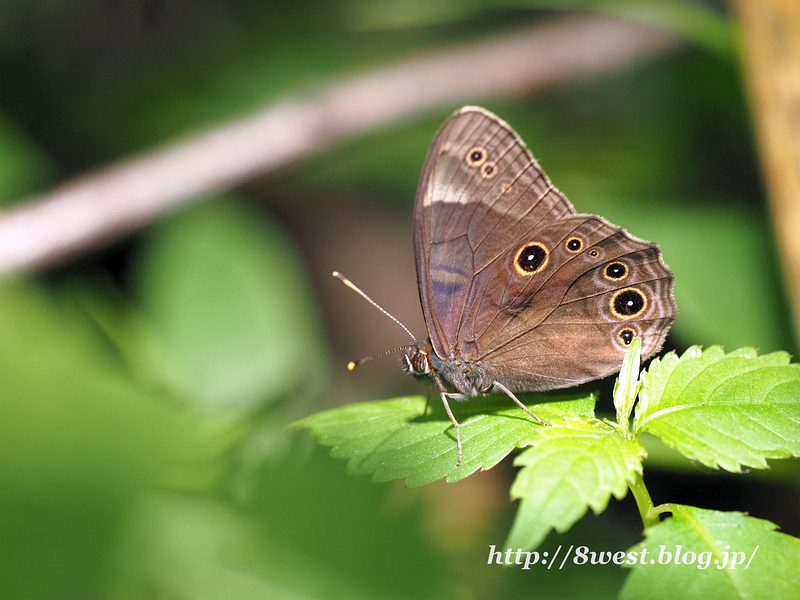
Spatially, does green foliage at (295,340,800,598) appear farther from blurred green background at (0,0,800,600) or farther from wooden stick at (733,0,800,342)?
wooden stick at (733,0,800,342)

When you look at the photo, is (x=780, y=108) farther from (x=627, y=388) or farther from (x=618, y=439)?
(x=618, y=439)

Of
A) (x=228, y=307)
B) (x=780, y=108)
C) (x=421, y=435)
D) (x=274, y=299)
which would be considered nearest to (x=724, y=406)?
(x=421, y=435)

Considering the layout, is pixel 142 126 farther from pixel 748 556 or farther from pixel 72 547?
pixel 748 556

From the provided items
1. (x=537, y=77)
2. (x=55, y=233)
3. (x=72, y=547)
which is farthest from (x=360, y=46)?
(x=72, y=547)

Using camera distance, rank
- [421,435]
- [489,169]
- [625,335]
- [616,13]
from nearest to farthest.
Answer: [421,435] → [625,335] → [489,169] → [616,13]

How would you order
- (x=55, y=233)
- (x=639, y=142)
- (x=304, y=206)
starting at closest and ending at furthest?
(x=55, y=233)
(x=639, y=142)
(x=304, y=206)

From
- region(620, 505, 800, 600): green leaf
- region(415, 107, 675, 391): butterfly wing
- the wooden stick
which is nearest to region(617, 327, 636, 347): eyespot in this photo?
region(415, 107, 675, 391): butterfly wing

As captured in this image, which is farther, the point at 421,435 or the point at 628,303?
the point at 628,303
